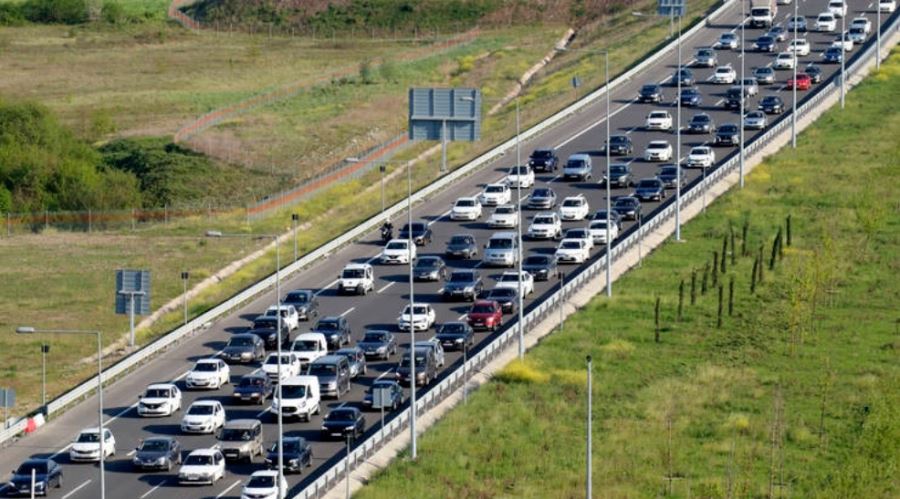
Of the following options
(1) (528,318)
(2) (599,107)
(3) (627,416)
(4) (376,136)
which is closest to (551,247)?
(1) (528,318)

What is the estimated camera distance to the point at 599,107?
156750 millimetres

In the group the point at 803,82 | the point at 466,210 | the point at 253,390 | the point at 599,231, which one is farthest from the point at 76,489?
the point at 803,82

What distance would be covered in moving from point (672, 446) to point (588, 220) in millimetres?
34936

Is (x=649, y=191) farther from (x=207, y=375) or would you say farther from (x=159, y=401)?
(x=159, y=401)

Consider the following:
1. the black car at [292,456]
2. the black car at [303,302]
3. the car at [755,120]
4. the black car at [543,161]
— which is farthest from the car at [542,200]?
the black car at [292,456]

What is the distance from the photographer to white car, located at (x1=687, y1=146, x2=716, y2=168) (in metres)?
136

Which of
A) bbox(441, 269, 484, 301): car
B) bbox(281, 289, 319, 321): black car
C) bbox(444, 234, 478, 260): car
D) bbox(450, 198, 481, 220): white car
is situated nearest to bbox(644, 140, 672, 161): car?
bbox(450, 198, 481, 220): white car

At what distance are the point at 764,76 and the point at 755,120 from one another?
12.0 meters

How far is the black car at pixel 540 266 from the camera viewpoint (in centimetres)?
11388

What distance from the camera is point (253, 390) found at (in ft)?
308

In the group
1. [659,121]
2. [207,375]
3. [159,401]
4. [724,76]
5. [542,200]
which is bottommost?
[159,401]

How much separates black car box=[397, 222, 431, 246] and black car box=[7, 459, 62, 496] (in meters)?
39.7

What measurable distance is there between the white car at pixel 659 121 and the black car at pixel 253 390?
2236 inches

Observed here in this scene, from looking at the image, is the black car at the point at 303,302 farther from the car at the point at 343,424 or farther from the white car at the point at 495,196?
the white car at the point at 495,196
